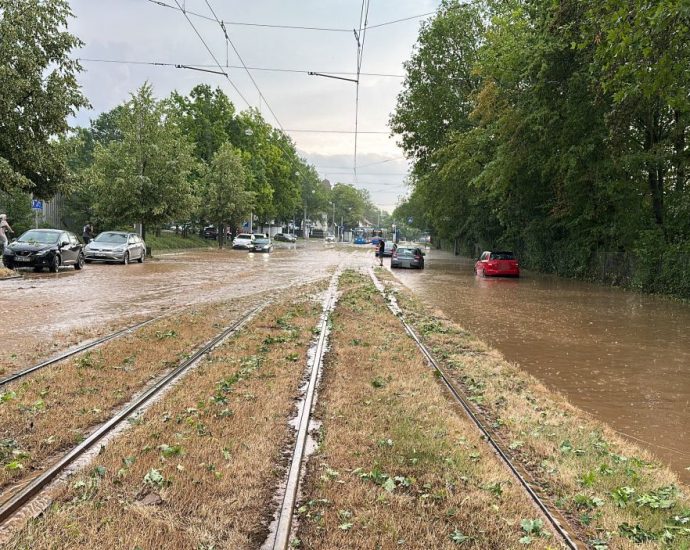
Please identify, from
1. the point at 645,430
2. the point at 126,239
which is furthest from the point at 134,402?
the point at 126,239

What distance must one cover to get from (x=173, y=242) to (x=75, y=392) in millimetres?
44809

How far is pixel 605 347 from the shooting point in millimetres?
10062

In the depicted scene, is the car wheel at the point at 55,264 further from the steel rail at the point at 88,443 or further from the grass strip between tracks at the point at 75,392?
the steel rail at the point at 88,443

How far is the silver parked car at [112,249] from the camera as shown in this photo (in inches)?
1046

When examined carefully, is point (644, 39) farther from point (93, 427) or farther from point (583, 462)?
point (93, 427)

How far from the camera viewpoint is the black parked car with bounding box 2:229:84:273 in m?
19.9

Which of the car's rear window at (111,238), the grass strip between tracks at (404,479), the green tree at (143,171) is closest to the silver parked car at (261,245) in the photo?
the green tree at (143,171)

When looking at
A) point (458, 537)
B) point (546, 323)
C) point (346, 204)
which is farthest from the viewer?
point (346, 204)

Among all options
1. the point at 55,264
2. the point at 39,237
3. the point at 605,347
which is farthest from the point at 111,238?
the point at 605,347

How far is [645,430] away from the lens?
5.71 metres

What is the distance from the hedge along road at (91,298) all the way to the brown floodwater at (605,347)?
657cm

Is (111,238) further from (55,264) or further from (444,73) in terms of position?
(444,73)

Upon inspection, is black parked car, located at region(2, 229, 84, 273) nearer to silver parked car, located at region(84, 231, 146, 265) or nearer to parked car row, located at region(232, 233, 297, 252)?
silver parked car, located at region(84, 231, 146, 265)

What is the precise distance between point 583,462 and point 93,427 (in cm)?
407
